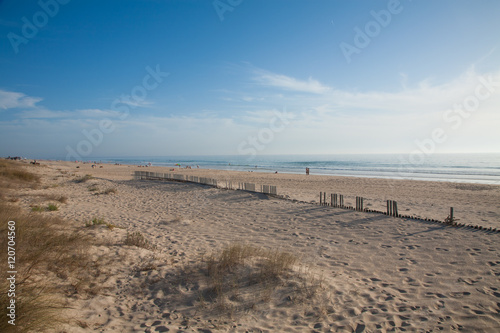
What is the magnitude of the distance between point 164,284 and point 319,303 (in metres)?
2.96

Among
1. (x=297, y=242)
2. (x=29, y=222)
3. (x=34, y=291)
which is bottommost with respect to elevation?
(x=297, y=242)

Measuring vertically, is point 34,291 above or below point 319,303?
above

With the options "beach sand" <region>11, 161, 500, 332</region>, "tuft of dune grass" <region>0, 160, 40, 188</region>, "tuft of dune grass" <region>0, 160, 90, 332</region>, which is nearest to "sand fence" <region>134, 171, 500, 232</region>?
"beach sand" <region>11, 161, 500, 332</region>

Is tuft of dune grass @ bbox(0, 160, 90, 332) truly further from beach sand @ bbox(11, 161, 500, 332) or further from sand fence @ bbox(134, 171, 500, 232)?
sand fence @ bbox(134, 171, 500, 232)

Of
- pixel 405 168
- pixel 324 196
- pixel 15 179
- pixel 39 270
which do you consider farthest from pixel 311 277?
pixel 405 168

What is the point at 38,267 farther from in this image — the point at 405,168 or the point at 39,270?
the point at 405,168

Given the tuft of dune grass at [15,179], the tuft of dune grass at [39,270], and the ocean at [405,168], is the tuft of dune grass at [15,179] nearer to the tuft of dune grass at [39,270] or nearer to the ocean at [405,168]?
the tuft of dune grass at [39,270]

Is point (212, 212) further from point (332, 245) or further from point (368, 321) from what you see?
point (368, 321)

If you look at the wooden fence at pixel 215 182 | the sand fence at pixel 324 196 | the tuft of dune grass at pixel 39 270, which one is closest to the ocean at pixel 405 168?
the sand fence at pixel 324 196

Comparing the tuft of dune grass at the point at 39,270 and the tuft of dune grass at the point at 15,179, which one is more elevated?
the tuft of dune grass at the point at 15,179

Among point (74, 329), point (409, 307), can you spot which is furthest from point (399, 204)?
point (74, 329)

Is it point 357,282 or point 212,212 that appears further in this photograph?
point 212,212

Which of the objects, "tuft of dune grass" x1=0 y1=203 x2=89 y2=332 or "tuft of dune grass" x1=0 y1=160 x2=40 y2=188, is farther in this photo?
"tuft of dune grass" x1=0 y1=160 x2=40 y2=188

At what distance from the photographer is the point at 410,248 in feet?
23.6
